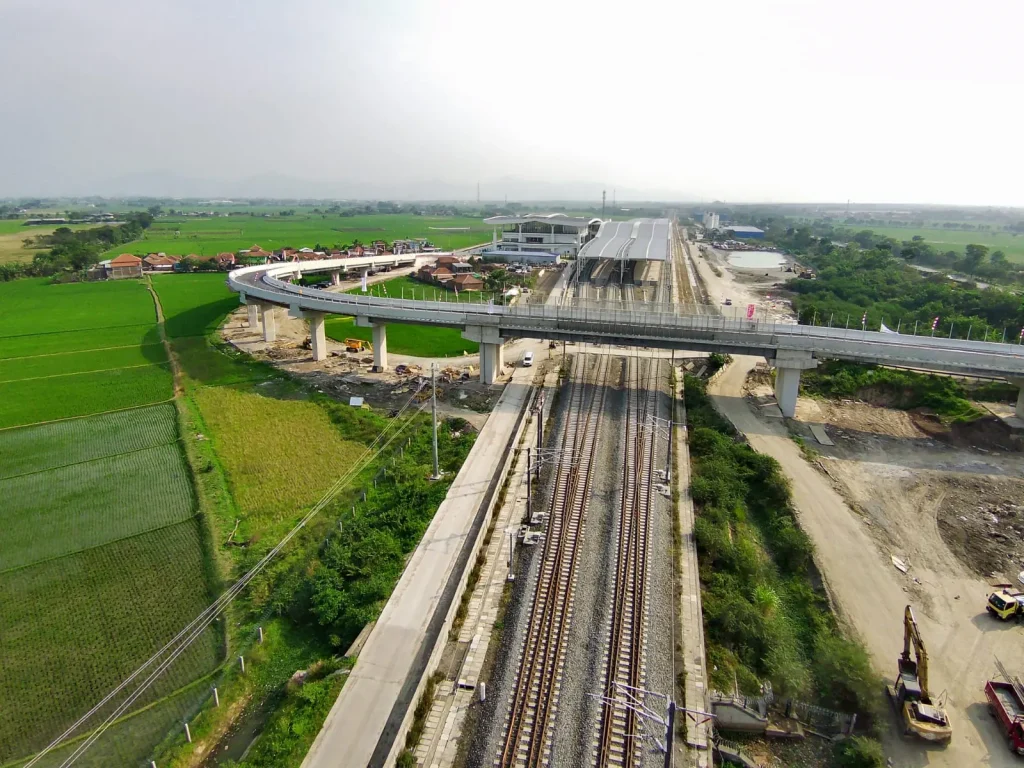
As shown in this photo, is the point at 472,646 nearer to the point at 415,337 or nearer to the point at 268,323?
the point at 415,337

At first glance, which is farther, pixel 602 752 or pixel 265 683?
pixel 265 683

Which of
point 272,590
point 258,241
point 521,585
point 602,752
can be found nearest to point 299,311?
point 272,590

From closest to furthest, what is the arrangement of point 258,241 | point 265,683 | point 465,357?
1. point 265,683
2. point 465,357
3. point 258,241

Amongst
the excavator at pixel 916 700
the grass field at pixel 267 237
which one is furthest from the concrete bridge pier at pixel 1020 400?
the grass field at pixel 267 237

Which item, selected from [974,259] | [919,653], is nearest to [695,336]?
[919,653]

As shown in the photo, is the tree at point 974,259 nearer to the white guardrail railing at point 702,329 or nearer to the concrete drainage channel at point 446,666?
the white guardrail railing at point 702,329

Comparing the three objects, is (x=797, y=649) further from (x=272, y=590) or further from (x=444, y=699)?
(x=272, y=590)
